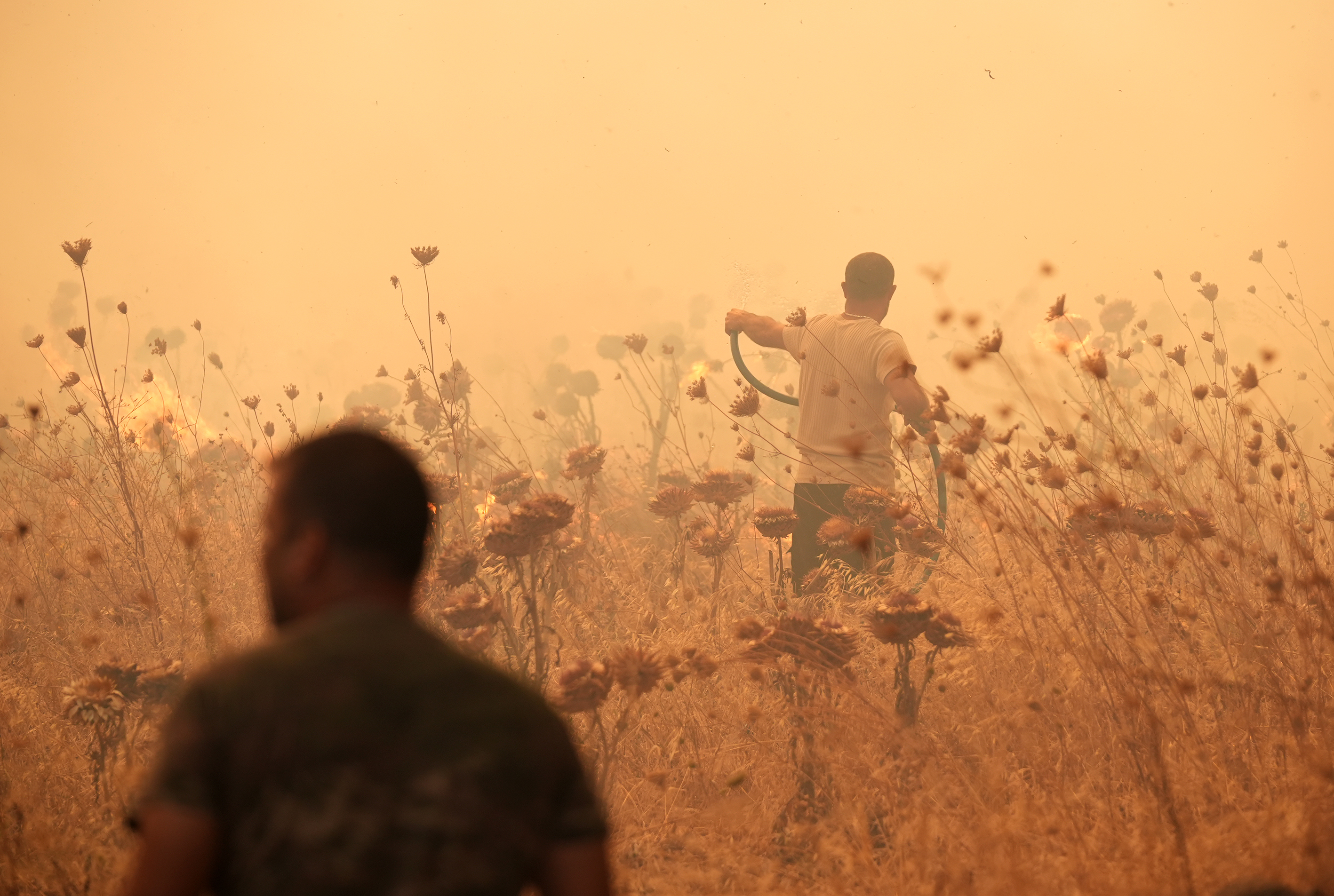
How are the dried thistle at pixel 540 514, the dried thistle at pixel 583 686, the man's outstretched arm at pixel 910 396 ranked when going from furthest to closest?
the man's outstretched arm at pixel 910 396 → the dried thistle at pixel 540 514 → the dried thistle at pixel 583 686

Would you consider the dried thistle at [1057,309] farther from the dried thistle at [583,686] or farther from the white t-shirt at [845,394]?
the dried thistle at [583,686]

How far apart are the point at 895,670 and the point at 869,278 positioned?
1.74 meters

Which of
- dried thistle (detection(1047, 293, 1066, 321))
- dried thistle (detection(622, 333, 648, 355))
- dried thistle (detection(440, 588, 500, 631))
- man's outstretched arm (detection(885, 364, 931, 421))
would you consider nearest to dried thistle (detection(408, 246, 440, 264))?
dried thistle (detection(622, 333, 648, 355))

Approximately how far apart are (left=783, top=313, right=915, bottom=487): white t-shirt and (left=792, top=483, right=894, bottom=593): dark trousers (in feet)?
0.19

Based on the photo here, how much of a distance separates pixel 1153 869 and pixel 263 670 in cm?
170

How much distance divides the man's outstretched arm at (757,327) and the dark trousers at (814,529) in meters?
0.65

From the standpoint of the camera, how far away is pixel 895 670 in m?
2.48

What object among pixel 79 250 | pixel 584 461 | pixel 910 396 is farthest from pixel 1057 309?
pixel 79 250

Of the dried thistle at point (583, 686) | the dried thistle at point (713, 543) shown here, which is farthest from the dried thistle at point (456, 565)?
the dried thistle at point (713, 543)

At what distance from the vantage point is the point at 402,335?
2334 inches

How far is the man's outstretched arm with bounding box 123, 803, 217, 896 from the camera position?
0.70 meters

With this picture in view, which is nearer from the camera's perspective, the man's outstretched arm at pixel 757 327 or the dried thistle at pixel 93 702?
the dried thistle at pixel 93 702

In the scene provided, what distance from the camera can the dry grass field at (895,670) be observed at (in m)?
1.83

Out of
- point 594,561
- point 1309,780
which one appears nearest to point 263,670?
point 1309,780
